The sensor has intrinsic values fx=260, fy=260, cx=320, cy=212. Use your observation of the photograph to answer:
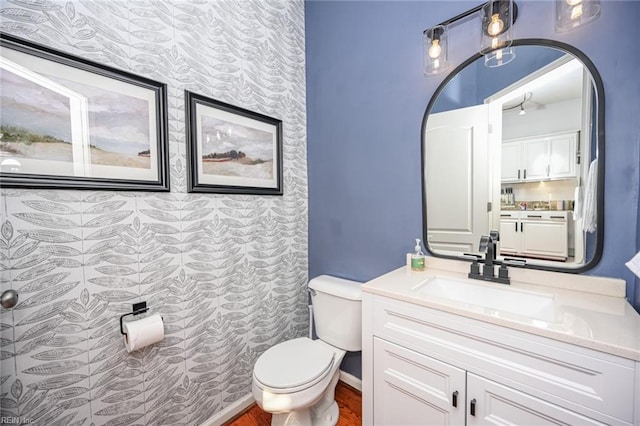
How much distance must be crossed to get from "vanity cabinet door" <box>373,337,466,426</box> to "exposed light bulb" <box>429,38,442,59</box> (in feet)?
4.80

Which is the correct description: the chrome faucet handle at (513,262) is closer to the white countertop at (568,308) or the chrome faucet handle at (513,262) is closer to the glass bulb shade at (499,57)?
the white countertop at (568,308)

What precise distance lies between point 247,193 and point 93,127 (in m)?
0.76

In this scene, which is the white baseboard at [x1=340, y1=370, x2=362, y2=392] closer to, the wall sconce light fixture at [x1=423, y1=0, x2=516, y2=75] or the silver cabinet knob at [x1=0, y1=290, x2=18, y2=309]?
the silver cabinet knob at [x1=0, y1=290, x2=18, y2=309]

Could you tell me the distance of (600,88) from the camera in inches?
40.4

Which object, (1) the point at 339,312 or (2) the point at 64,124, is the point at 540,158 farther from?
(2) the point at 64,124

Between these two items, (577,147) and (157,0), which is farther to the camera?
(157,0)

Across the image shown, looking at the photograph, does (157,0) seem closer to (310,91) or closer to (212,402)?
(310,91)

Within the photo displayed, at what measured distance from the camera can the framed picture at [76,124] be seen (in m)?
0.90

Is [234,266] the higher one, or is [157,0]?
[157,0]

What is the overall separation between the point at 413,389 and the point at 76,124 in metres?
1.72

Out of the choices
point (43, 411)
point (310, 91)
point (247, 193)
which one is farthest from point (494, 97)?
point (43, 411)

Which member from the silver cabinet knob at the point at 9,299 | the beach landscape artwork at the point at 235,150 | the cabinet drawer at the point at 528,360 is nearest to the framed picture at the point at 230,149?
the beach landscape artwork at the point at 235,150

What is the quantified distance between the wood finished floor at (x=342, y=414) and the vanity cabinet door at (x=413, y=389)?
394 mm

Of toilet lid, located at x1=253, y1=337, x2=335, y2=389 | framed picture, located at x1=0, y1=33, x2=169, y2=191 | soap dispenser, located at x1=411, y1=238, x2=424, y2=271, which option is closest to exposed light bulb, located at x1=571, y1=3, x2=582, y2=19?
soap dispenser, located at x1=411, y1=238, x2=424, y2=271
